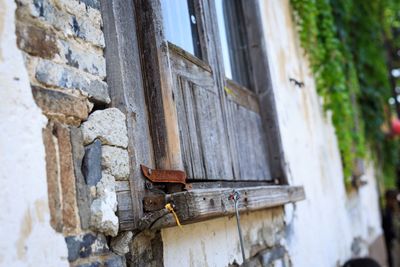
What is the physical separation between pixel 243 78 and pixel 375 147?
5.28 m

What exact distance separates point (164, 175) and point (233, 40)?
69.3 inches

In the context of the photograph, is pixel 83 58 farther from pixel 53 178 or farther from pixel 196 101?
pixel 196 101

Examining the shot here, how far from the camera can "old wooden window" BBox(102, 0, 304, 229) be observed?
206 centimetres

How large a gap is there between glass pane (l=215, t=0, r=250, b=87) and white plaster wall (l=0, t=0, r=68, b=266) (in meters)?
1.94

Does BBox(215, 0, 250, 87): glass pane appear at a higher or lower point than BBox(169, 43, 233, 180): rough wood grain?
higher

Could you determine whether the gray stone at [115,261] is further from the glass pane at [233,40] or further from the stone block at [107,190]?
the glass pane at [233,40]

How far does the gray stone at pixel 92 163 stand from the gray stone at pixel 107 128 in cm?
2

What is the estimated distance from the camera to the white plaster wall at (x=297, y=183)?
2586 mm

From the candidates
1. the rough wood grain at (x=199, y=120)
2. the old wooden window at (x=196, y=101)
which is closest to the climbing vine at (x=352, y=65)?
the old wooden window at (x=196, y=101)

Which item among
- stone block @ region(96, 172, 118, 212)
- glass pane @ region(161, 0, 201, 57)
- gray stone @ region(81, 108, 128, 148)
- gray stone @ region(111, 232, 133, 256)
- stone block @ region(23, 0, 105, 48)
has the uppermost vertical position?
glass pane @ region(161, 0, 201, 57)

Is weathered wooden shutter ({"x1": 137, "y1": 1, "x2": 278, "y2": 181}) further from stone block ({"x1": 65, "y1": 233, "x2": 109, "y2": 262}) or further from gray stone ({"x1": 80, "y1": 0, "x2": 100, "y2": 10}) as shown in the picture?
stone block ({"x1": 65, "y1": 233, "x2": 109, "y2": 262})

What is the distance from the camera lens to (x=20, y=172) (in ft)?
4.98

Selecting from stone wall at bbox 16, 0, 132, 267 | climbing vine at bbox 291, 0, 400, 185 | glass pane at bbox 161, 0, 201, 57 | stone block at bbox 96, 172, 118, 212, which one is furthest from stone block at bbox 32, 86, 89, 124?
climbing vine at bbox 291, 0, 400, 185

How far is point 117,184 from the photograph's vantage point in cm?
192
